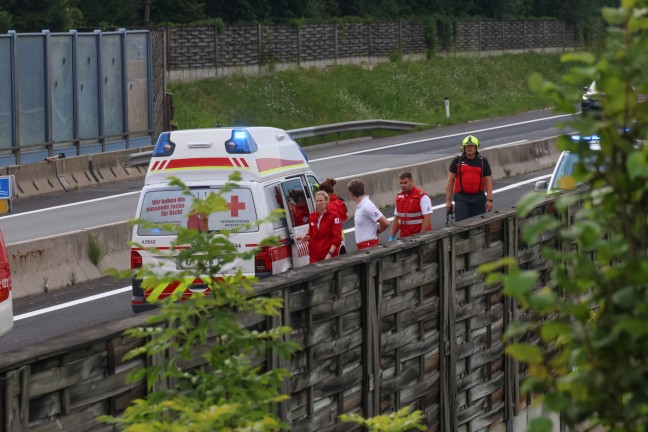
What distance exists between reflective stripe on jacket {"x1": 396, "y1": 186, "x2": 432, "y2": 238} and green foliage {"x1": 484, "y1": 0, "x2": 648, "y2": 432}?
38.2 ft

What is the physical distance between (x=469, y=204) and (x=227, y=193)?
13.5 feet

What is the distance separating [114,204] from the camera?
93.8 feet

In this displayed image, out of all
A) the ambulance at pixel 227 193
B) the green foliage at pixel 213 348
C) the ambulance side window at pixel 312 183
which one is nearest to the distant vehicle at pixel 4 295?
the ambulance at pixel 227 193

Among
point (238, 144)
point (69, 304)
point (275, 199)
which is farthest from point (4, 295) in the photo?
point (69, 304)

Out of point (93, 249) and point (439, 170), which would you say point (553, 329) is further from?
point (439, 170)

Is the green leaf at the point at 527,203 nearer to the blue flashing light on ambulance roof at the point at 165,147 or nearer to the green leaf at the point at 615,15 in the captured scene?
the green leaf at the point at 615,15

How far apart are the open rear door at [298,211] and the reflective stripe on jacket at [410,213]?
1007 millimetres

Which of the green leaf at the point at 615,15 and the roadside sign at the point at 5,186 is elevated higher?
the green leaf at the point at 615,15

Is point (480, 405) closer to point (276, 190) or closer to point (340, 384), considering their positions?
point (340, 384)

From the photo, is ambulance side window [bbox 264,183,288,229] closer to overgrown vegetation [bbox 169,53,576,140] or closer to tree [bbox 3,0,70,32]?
overgrown vegetation [bbox 169,53,576,140]

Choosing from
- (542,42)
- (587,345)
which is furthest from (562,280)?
(542,42)

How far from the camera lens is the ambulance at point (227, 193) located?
45.5 ft

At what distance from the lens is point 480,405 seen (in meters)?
11.9

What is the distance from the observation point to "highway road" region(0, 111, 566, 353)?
1619cm
